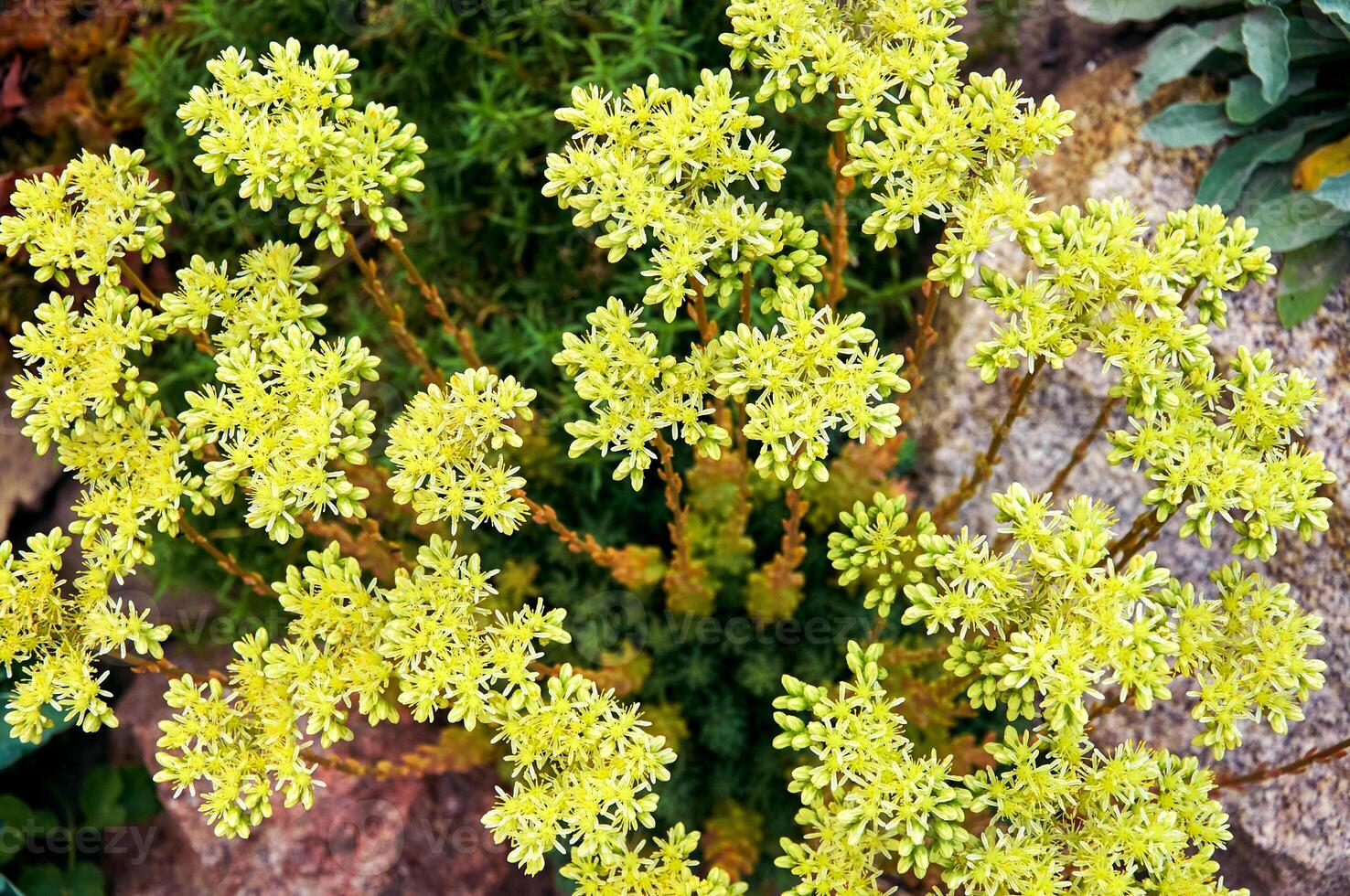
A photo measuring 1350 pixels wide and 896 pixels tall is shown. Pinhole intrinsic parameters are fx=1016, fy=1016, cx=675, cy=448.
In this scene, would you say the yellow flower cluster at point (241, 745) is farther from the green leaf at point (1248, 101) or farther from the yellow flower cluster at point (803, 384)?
the green leaf at point (1248, 101)

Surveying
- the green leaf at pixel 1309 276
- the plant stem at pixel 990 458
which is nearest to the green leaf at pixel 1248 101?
the green leaf at pixel 1309 276

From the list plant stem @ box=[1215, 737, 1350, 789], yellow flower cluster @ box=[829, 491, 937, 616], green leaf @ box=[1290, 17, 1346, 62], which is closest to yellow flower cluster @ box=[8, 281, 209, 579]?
yellow flower cluster @ box=[829, 491, 937, 616]

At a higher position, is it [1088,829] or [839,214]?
[839,214]

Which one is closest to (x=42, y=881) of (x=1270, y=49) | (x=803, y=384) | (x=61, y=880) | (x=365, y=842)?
(x=61, y=880)

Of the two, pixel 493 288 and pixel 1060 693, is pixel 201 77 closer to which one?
pixel 493 288

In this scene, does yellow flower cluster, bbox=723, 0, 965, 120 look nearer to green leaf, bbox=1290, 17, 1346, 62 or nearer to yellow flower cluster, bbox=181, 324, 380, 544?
yellow flower cluster, bbox=181, 324, 380, 544

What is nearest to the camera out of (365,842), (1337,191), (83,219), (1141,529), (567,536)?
(83,219)

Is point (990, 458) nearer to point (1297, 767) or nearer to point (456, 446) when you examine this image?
point (1297, 767)
